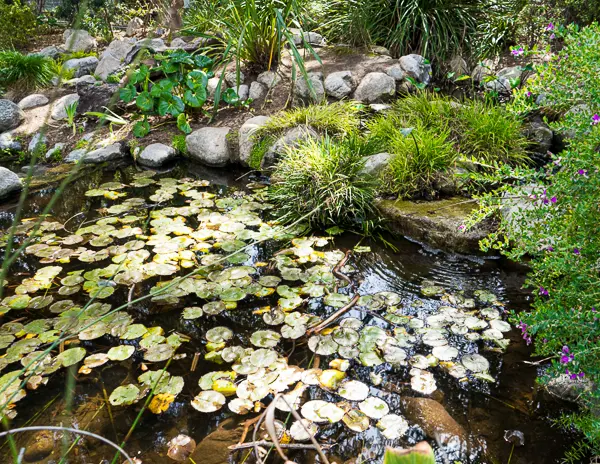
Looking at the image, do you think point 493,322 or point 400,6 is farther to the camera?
point 400,6

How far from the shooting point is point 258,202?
3.86m

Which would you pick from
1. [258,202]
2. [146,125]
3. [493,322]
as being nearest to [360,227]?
[258,202]

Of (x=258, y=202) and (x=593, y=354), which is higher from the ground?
(x=593, y=354)

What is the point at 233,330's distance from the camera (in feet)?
7.73

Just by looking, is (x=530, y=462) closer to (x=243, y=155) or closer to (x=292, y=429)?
(x=292, y=429)

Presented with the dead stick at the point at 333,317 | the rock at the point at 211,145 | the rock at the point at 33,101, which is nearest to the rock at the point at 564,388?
the dead stick at the point at 333,317

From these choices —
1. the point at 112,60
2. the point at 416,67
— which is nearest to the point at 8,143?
the point at 112,60

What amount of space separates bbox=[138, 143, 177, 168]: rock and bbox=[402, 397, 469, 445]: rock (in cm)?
377

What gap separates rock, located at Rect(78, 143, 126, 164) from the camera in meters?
4.86

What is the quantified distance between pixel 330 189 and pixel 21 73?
5561 millimetres

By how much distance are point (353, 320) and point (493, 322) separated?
0.73 m

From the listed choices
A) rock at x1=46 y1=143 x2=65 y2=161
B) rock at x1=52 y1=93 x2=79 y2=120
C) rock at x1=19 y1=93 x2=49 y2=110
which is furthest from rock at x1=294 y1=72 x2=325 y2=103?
rock at x1=19 y1=93 x2=49 y2=110

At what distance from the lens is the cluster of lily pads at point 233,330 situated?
6.36 feet

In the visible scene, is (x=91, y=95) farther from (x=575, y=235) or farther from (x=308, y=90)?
(x=575, y=235)
